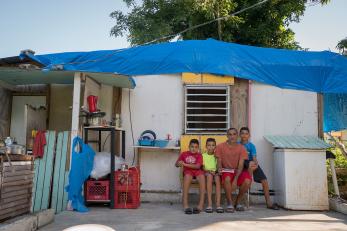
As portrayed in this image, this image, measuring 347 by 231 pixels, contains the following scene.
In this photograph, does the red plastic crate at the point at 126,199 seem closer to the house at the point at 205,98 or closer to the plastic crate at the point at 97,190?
the plastic crate at the point at 97,190

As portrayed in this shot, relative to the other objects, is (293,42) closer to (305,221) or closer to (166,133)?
(166,133)

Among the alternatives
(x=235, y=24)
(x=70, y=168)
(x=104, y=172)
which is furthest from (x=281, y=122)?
(x=235, y=24)

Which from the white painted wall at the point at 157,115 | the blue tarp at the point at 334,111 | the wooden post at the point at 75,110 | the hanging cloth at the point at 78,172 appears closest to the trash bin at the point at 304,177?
the blue tarp at the point at 334,111

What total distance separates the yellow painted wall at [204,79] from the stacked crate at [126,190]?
2143 millimetres

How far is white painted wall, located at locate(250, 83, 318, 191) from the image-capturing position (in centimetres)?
703

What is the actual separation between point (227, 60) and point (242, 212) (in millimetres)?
2928

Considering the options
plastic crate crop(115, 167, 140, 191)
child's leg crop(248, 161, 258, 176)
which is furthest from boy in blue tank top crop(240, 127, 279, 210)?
plastic crate crop(115, 167, 140, 191)

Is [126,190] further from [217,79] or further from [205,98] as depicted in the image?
[217,79]

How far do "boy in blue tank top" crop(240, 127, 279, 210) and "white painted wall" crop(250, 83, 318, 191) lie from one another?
622 mm

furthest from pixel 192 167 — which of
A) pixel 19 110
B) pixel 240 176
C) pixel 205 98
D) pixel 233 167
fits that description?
pixel 19 110

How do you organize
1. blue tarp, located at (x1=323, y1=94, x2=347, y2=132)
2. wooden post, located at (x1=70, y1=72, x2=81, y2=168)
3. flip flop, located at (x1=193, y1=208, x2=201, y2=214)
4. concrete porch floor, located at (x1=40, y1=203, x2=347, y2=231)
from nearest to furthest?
concrete porch floor, located at (x1=40, y1=203, x2=347, y2=231), flip flop, located at (x1=193, y1=208, x2=201, y2=214), wooden post, located at (x1=70, y1=72, x2=81, y2=168), blue tarp, located at (x1=323, y1=94, x2=347, y2=132)

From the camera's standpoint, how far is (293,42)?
44.4 ft

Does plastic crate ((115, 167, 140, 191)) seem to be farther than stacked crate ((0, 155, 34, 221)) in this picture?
Yes

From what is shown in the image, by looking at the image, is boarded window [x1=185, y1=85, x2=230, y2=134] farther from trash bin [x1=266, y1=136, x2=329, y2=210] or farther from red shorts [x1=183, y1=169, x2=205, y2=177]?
trash bin [x1=266, y1=136, x2=329, y2=210]
